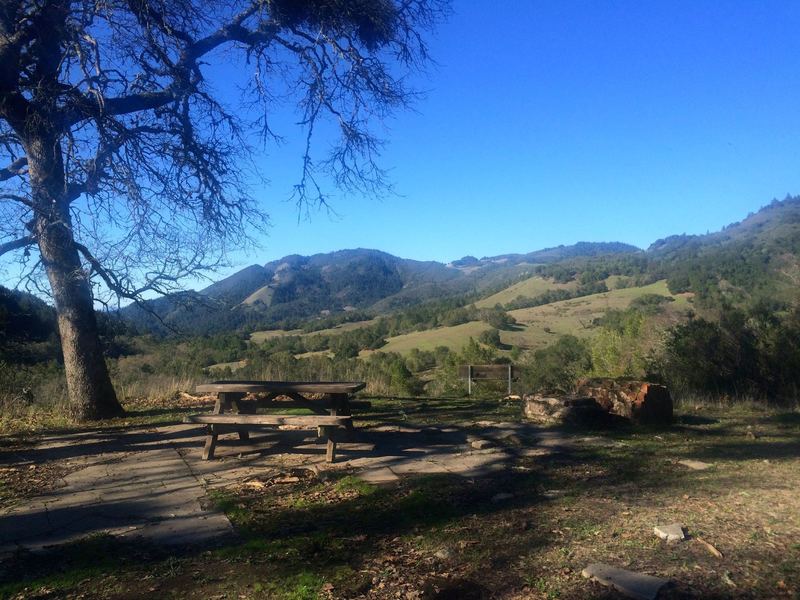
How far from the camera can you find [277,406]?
24.2 ft

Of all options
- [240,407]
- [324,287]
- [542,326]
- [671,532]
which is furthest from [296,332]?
[671,532]

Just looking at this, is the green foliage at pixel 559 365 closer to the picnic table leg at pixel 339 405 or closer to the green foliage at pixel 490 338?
the green foliage at pixel 490 338

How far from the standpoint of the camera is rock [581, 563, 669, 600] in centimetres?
282

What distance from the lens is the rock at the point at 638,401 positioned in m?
7.61

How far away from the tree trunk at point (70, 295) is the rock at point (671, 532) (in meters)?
7.24

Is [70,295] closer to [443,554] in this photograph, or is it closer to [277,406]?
[277,406]

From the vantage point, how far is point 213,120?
9891 millimetres

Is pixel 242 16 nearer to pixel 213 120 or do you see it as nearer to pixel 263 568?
pixel 213 120

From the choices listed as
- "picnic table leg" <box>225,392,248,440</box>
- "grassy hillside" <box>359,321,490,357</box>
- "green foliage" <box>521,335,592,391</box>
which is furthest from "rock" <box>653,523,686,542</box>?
"grassy hillside" <box>359,321,490,357</box>

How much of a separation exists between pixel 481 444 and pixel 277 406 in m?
2.53

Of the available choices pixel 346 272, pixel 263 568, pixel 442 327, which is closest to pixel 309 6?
pixel 263 568

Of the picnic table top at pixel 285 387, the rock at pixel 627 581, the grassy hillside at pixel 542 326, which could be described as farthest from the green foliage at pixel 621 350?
the rock at pixel 627 581

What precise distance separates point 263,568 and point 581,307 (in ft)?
158

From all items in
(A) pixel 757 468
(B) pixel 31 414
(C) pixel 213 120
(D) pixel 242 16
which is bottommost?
(A) pixel 757 468
